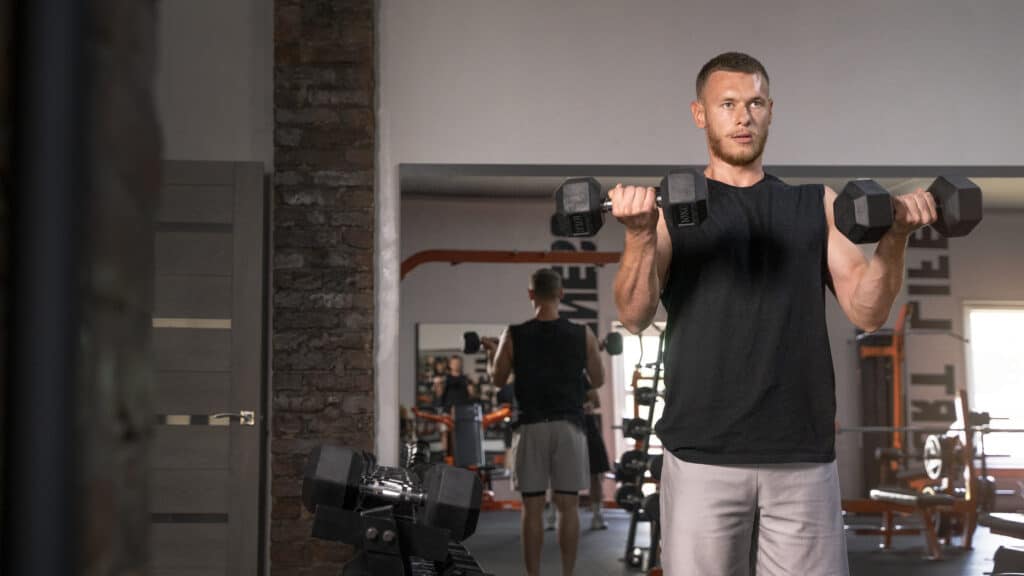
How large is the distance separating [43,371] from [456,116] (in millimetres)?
3879

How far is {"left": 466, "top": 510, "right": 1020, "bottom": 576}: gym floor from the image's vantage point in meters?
6.05

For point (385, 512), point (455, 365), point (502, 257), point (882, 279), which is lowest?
point (385, 512)

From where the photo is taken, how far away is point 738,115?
2.02m

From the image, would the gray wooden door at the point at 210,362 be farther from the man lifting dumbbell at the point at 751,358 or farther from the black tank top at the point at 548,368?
the man lifting dumbbell at the point at 751,358

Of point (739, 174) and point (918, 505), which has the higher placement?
point (739, 174)

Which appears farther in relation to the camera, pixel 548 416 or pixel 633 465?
pixel 633 465

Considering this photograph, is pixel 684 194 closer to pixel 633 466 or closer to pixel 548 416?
pixel 548 416

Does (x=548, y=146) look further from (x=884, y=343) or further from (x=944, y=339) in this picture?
(x=944, y=339)

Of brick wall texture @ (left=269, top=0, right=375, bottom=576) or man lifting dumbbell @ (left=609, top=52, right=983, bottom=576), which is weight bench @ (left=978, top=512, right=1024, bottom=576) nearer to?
brick wall texture @ (left=269, top=0, right=375, bottom=576)

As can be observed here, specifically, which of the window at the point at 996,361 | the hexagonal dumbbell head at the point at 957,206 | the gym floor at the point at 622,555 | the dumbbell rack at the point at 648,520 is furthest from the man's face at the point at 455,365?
the hexagonal dumbbell head at the point at 957,206

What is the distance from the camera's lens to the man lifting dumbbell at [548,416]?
466 cm

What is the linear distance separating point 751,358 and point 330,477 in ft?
2.78

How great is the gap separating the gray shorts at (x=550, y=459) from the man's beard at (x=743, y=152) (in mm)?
2805

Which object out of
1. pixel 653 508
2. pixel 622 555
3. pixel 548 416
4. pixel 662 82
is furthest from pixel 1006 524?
pixel 622 555
